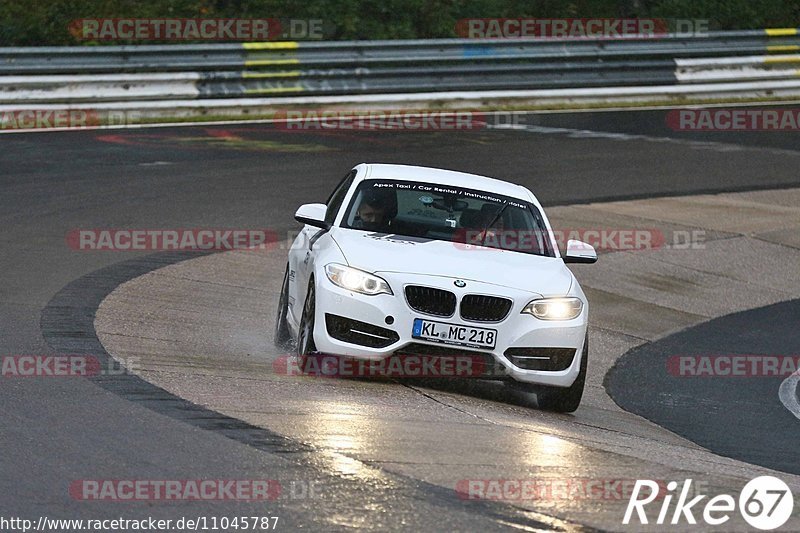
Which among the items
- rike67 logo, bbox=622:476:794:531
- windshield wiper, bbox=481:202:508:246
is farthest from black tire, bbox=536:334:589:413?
rike67 logo, bbox=622:476:794:531

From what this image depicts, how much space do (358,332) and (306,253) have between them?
1328 mm

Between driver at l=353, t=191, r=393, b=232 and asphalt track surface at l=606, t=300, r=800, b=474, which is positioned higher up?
driver at l=353, t=191, r=393, b=232

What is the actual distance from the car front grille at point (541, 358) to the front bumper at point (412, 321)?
22mm

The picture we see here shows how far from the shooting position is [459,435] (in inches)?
310

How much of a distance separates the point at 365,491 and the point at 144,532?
1.08 metres

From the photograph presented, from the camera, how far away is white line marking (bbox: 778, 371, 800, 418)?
11195 mm

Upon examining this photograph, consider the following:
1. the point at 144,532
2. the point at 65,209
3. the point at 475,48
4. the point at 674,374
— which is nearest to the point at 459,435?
the point at 144,532

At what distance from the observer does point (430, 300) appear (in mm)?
9227

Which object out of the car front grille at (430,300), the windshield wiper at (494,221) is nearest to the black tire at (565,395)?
the car front grille at (430,300)

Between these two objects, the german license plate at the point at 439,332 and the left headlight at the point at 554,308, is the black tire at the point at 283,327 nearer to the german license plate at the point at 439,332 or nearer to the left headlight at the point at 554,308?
the german license plate at the point at 439,332

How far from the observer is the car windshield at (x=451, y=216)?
10.3m

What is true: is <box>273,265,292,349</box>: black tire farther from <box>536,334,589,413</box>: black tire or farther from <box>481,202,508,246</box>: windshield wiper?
<box>536,334,589,413</box>: black tire

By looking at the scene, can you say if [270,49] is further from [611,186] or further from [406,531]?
[406,531]

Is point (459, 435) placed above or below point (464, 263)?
below
